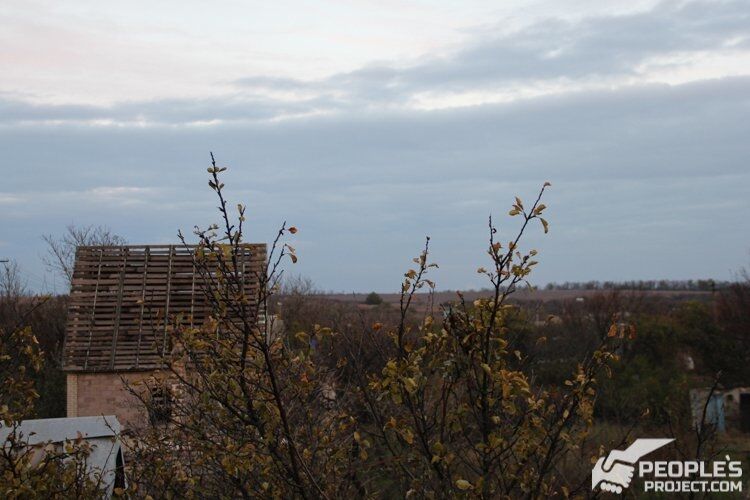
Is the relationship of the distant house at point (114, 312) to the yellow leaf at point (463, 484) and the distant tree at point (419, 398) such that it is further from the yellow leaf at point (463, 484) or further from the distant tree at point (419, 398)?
the yellow leaf at point (463, 484)

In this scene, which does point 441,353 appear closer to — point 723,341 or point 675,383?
point 675,383

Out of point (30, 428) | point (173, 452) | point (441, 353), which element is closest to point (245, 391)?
point (441, 353)

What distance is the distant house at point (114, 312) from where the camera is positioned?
785 inches

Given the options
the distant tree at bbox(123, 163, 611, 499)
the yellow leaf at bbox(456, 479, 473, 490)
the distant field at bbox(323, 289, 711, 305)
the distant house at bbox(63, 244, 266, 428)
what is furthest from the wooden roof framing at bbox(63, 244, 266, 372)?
the yellow leaf at bbox(456, 479, 473, 490)

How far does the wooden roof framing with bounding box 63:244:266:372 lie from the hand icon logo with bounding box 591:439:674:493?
15.1 meters

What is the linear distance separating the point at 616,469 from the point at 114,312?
58.0 ft

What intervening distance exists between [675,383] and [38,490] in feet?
87.1

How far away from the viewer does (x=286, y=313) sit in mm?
32781

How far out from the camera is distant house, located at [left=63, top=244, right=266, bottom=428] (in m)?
19.9

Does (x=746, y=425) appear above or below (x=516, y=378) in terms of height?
below

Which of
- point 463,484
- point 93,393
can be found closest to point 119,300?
point 93,393

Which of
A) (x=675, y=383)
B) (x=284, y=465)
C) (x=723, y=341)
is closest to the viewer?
(x=284, y=465)

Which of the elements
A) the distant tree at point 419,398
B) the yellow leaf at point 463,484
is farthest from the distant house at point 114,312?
the yellow leaf at point 463,484

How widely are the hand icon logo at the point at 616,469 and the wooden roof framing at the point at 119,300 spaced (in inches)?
594
